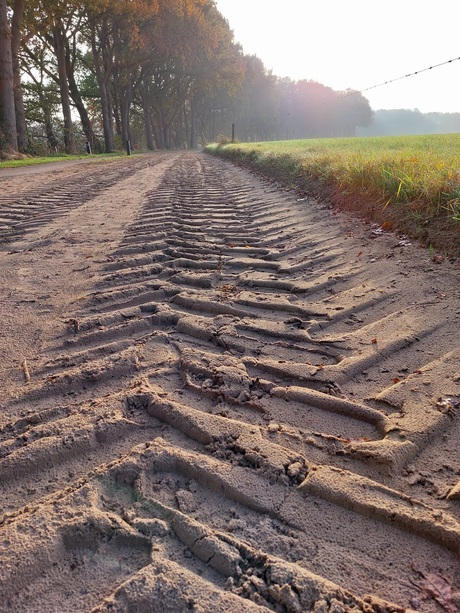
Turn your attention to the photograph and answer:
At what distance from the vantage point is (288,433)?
5.75 ft

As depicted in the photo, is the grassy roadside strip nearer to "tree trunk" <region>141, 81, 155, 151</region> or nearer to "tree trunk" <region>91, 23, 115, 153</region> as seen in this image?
"tree trunk" <region>91, 23, 115, 153</region>

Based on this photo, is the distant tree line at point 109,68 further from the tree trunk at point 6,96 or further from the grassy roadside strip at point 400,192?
the grassy roadside strip at point 400,192

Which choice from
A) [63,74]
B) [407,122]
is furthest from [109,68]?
[407,122]

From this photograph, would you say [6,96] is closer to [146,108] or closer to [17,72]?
[17,72]

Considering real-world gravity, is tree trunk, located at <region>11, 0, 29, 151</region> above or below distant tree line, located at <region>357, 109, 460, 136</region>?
below

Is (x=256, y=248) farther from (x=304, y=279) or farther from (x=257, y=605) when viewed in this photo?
(x=257, y=605)

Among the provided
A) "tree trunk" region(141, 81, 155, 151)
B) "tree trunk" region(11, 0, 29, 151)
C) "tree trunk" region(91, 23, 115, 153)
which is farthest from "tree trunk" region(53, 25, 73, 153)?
"tree trunk" region(141, 81, 155, 151)

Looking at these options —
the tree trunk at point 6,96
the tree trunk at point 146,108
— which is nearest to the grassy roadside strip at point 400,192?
the tree trunk at point 6,96

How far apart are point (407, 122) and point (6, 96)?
166m

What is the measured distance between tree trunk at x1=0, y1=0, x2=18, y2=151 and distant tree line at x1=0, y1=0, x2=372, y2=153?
3 cm

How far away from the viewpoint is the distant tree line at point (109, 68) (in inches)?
774

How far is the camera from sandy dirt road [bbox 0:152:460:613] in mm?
1205

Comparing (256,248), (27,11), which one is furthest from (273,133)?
(256,248)

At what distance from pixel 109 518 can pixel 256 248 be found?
126 inches
